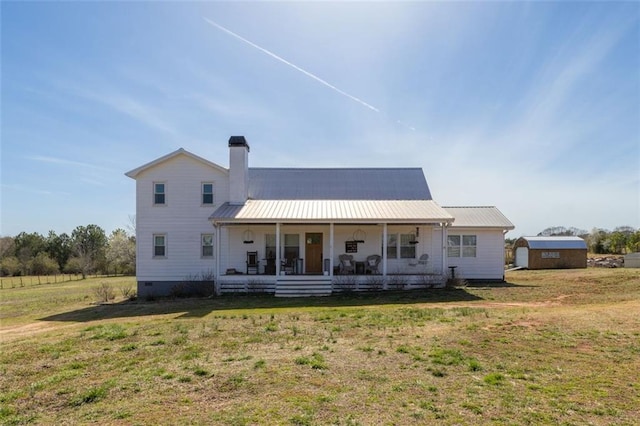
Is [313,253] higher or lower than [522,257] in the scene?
higher

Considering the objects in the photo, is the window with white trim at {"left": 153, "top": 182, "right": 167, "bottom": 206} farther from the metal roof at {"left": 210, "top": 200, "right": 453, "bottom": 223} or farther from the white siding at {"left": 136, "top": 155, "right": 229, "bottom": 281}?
the metal roof at {"left": 210, "top": 200, "right": 453, "bottom": 223}

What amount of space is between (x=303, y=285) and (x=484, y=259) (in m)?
10.6

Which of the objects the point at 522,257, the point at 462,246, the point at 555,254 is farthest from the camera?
the point at 522,257

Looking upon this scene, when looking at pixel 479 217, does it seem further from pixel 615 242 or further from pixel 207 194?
pixel 615 242

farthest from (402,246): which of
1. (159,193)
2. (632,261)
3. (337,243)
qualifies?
(632,261)

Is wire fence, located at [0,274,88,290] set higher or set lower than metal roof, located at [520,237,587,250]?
lower

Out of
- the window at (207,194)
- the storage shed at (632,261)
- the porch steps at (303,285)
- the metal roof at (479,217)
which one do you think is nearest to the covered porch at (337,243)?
the porch steps at (303,285)

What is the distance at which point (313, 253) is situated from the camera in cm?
1875

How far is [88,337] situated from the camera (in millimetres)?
8414

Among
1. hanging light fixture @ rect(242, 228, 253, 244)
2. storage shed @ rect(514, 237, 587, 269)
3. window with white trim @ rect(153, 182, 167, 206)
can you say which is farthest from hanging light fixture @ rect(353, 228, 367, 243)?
storage shed @ rect(514, 237, 587, 269)

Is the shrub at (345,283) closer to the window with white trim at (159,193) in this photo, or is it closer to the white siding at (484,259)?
→ the white siding at (484,259)

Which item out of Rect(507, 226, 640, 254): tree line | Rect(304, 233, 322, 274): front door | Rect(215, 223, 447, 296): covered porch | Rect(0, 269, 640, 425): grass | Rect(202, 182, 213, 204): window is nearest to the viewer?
Rect(0, 269, 640, 425): grass

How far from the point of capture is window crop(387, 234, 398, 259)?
1903 centimetres

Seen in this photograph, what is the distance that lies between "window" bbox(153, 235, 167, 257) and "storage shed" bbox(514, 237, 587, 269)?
1043 inches
